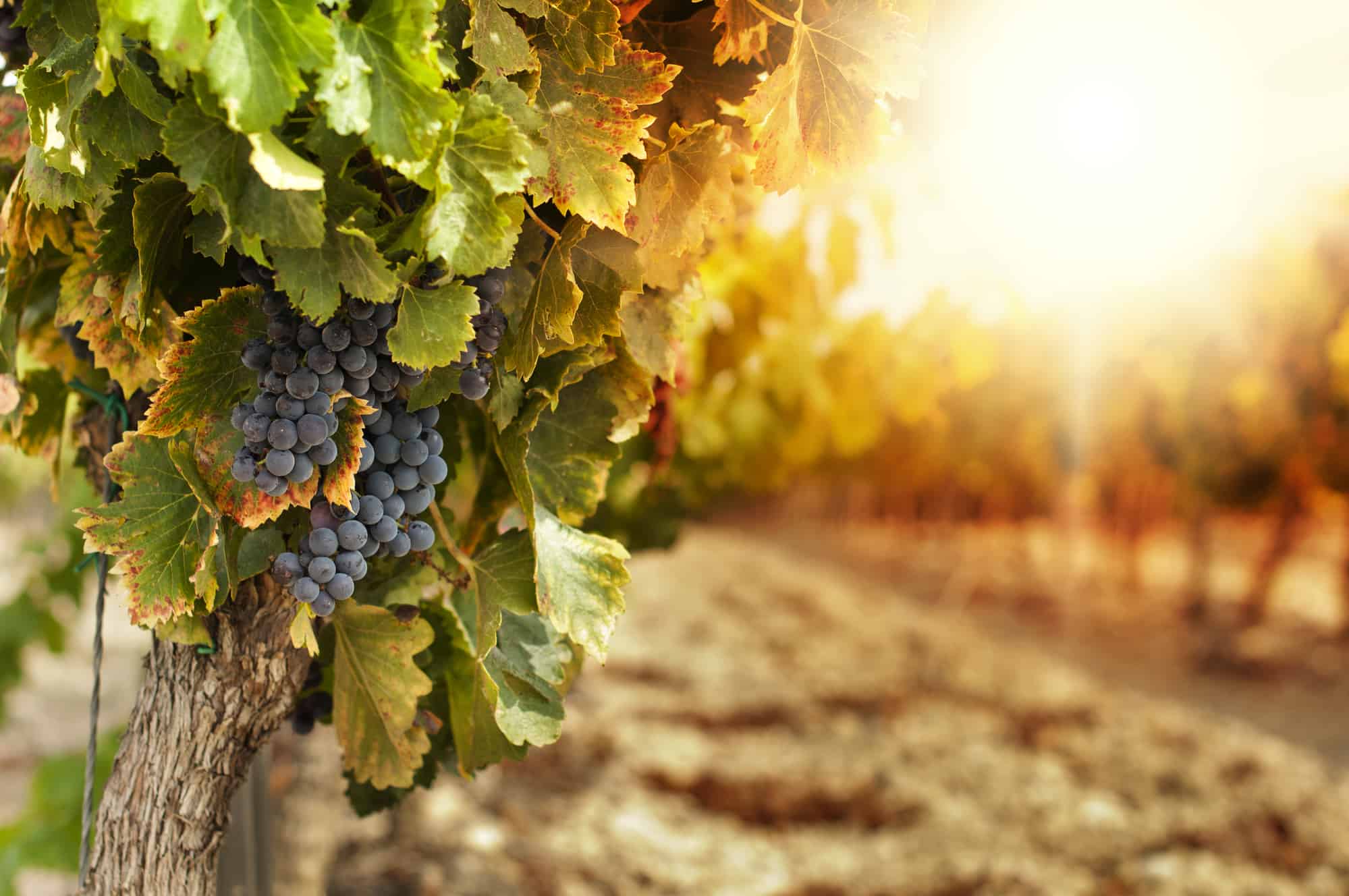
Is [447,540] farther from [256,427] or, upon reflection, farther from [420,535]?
[256,427]

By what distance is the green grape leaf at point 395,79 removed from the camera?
0.73 metres

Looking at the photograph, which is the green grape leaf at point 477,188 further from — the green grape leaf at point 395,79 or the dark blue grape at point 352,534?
the dark blue grape at point 352,534

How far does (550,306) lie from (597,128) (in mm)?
159

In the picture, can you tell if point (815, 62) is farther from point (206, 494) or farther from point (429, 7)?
point (206, 494)

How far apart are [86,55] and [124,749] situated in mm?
720

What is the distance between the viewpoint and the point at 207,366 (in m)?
0.90

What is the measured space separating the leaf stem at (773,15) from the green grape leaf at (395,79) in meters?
0.34

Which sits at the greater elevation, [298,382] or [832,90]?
[832,90]

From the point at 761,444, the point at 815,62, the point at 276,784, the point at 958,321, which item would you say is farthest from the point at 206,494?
the point at 761,444

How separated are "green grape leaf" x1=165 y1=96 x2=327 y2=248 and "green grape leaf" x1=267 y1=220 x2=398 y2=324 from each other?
0.04 metres

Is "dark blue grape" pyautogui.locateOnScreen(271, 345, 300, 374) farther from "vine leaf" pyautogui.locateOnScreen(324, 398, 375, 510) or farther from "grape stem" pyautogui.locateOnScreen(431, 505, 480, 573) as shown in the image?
"grape stem" pyautogui.locateOnScreen(431, 505, 480, 573)

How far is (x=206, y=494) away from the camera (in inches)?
35.6

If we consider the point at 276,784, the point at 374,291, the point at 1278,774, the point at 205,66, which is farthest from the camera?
the point at 1278,774

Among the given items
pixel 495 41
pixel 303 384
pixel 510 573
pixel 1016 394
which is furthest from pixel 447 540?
pixel 1016 394
